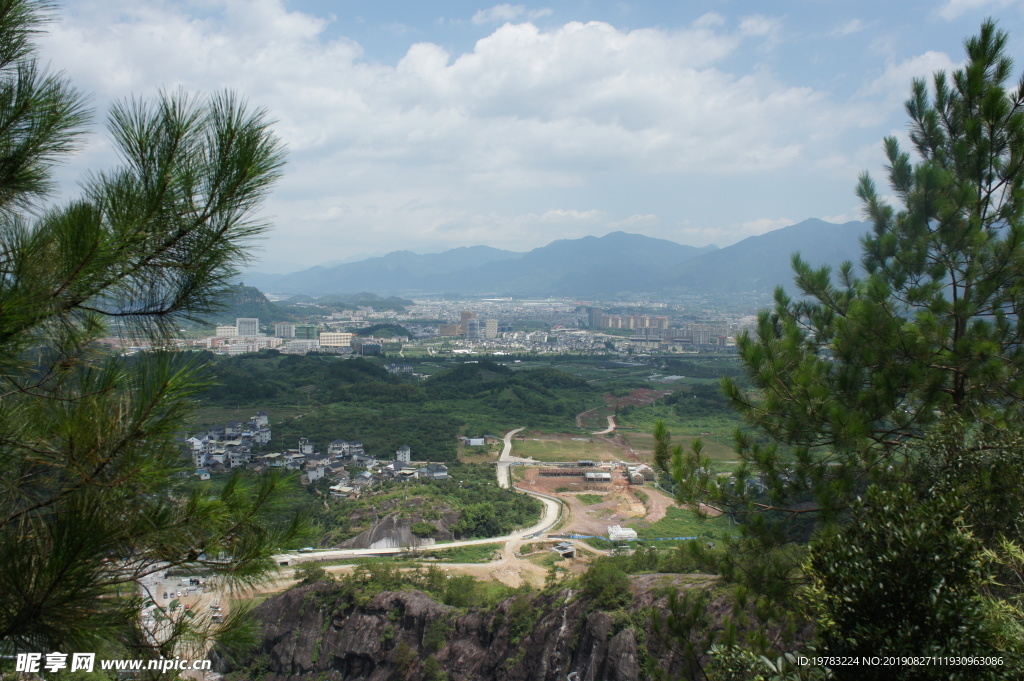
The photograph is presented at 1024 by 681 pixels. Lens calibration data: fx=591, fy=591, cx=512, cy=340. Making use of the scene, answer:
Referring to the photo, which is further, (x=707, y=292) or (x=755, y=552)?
(x=707, y=292)

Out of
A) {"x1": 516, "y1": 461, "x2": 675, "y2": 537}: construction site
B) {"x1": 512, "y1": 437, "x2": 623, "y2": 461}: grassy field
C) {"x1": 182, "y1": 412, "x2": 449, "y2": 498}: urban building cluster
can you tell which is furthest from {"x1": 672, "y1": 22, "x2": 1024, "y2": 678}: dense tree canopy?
{"x1": 512, "y1": 437, "x2": 623, "y2": 461}: grassy field

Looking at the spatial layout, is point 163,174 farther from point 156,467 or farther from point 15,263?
point 156,467

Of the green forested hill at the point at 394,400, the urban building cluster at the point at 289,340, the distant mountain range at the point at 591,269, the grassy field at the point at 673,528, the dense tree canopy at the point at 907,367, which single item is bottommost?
the grassy field at the point at 673,528

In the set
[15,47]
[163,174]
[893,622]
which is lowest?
[893,622]

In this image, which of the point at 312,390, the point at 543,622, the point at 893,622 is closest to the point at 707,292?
the point at 312,390

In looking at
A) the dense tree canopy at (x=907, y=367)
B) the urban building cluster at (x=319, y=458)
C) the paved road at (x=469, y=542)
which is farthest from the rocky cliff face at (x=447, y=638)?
the urban building cluster at (x=319, y=458)

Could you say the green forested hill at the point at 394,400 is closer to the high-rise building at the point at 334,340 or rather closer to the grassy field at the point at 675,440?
the grassy field at the point at 675,440

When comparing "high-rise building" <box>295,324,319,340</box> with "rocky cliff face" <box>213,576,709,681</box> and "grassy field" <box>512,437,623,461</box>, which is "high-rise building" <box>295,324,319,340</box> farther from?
"rocky cliff face" <box>213,576,709,681</box>

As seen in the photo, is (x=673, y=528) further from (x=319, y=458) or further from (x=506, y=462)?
(x=319, y=458)
